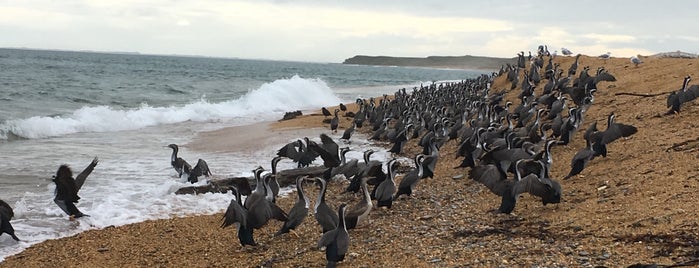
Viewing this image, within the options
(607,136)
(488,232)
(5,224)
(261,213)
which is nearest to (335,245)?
(261,213)

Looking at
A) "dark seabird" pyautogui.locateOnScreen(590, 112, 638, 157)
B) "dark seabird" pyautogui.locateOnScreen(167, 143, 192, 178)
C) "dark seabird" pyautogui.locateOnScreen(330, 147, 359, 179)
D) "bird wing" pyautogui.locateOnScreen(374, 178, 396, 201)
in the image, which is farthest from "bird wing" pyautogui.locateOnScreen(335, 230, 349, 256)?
"dark seabird" pyautogui.locateOnScreen(167, 143, 192, 178)

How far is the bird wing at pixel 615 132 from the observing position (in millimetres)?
11430

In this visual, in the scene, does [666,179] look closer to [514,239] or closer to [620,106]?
[514,239]

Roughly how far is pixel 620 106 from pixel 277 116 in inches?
730

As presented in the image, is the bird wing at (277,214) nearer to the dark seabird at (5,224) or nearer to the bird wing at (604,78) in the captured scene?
the dark seabird at (5,224)

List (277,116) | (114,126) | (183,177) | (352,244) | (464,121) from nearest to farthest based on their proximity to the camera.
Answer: (352,244) → (183,177) → (464,121) → (114,126) → (277,116)

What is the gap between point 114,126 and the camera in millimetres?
24609

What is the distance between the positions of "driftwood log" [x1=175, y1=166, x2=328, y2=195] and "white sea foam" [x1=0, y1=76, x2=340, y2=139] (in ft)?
37.6

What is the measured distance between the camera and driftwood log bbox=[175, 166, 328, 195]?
1162 centimetres

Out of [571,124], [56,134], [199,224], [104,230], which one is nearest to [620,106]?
[571,124]

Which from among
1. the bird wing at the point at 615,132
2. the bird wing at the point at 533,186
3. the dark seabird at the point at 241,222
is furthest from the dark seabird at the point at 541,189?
the dark seabird at the point at 241,222

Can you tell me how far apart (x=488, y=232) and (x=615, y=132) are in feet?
15.8

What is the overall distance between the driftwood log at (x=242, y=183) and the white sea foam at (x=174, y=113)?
11449 mm

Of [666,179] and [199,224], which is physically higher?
[666,179]
